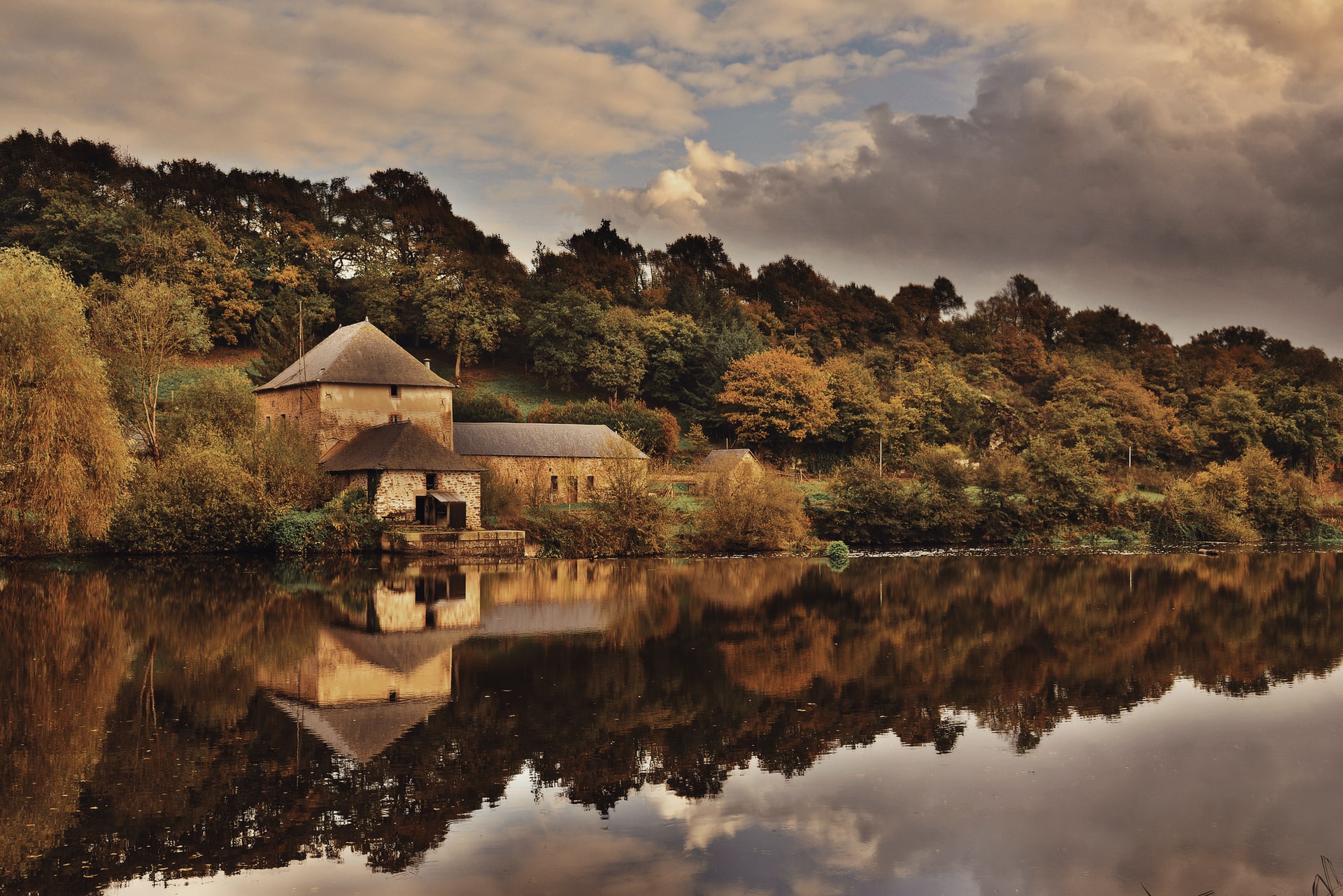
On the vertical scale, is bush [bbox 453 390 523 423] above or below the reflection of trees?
above

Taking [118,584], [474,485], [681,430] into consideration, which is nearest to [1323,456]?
[681,430]

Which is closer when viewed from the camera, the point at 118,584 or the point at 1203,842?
the point at 1203,842

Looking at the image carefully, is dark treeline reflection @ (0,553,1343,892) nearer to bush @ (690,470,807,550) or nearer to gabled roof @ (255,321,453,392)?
bush @ (690,470,807,550)

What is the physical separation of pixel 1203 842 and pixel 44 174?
61.5 metres

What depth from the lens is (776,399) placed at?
51344 millimetres

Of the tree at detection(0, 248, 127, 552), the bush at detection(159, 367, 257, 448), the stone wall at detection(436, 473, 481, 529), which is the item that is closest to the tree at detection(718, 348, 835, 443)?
the stone wall at detection(436, 473, 481, 529)

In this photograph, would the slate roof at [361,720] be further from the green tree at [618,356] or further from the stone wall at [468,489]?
the green tree at [618,356]

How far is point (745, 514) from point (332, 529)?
40.1 feet

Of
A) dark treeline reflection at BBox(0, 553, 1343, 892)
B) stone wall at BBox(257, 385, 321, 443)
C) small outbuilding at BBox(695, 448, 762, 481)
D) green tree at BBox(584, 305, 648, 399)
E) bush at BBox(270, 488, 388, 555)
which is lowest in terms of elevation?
dark treeline reflection at BBox(0, 553, 1343, 892)

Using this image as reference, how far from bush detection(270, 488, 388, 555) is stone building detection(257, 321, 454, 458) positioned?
5.08 m

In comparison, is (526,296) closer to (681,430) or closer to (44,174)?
(681,430)

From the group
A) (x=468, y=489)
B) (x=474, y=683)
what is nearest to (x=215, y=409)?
(x=468, y=489)

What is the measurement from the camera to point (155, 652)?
13453mm

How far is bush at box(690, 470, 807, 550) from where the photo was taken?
3180cm
